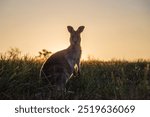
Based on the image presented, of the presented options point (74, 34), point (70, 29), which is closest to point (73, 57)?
point (74, 34)

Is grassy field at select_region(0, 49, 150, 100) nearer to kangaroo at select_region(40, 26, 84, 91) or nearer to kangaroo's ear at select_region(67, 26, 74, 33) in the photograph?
kangaroo at select_region(40, 26, 84, 91)

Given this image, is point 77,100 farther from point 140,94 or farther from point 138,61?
point 138,61

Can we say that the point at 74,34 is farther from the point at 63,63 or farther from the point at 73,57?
the point at 63,63

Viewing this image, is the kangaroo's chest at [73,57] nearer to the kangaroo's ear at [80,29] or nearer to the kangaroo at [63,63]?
the kangaroo at [63,63]

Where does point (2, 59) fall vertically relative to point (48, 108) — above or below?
above

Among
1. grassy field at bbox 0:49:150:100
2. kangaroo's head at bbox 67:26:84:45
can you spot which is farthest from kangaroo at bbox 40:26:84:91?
grassy field at bbox 0:49:150:100

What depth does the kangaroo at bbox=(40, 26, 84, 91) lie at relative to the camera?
748 centimetres

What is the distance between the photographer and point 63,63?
8070 mm

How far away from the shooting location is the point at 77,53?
9188 mm

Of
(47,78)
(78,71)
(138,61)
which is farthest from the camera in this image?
(138,61)

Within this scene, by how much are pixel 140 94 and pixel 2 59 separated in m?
2.50

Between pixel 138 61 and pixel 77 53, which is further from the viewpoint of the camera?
pixel 138 61

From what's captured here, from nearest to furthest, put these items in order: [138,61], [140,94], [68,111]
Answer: [68,111] → [140,94] → [138,61]

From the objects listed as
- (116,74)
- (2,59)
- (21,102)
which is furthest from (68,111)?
(116,74)
